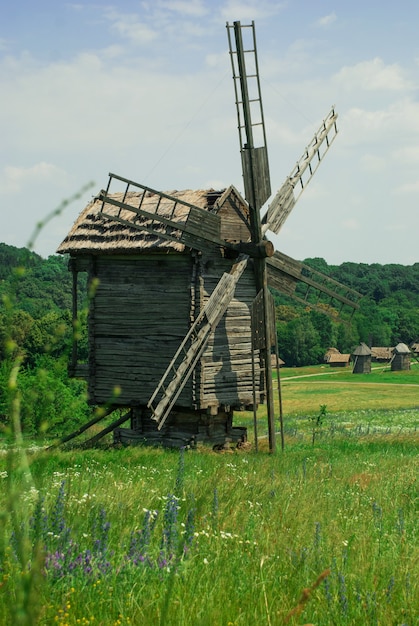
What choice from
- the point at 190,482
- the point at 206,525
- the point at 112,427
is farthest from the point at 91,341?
the point at 206,525

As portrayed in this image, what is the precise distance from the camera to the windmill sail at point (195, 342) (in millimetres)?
16062

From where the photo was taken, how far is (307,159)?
19.4m

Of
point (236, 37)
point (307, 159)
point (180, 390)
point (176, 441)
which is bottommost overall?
point (176, 441)

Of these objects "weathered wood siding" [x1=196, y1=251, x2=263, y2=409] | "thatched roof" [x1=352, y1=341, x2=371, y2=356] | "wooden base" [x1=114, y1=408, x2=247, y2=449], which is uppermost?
"thatched roof" [x1=352, y1=341, x2=371, y2=356]

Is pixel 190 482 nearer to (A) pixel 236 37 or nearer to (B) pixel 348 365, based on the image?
(A) pixel 236 37

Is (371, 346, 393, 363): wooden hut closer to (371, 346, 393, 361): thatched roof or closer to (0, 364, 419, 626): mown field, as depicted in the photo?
(371, 346, 393, 361): thatched roof

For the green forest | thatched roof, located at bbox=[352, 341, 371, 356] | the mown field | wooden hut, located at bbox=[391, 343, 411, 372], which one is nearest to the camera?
the mown field

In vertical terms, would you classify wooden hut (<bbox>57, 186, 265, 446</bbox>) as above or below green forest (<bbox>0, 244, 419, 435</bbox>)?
below

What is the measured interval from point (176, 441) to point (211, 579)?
14013 mm

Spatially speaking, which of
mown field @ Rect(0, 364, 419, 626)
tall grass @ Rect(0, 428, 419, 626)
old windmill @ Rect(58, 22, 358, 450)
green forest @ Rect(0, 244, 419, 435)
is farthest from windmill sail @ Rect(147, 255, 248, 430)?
tall grass @ Rect(0, 428, 419, 626)

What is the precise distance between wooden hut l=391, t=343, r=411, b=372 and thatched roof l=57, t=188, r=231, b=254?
7235cm

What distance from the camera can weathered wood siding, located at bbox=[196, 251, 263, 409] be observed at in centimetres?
1724

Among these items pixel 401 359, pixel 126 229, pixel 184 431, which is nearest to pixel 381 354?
pixel 401 359

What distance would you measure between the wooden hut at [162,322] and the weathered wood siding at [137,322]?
23 mm
